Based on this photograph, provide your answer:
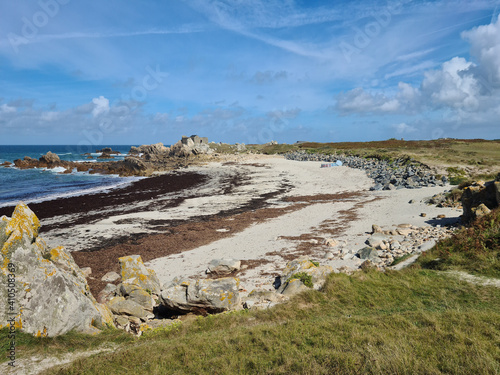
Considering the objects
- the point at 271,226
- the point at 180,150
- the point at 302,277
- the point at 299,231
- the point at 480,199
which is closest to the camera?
the point at 302,277

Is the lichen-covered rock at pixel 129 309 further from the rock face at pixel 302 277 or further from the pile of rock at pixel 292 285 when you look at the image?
the rock face at pixel 302 277

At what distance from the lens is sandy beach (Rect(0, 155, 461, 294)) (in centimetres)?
1444

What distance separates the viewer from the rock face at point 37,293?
261 inches

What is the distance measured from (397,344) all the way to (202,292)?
18.7 ft

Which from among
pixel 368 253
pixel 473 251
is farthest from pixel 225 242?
pixel 473 251

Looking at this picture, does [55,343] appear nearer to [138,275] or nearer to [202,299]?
[202,299]

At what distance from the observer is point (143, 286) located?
10641 millimetres

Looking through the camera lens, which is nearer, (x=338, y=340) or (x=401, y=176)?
(x=338, y=340)

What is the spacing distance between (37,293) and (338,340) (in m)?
7.28

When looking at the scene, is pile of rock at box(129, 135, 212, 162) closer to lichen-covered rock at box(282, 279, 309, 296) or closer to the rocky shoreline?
the rocky shoreline

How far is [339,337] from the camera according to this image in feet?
19.4

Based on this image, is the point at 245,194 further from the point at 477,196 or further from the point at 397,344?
the point at 397,344

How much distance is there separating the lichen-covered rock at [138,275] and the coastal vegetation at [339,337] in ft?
11.1

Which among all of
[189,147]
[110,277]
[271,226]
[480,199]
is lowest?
[110,277]
